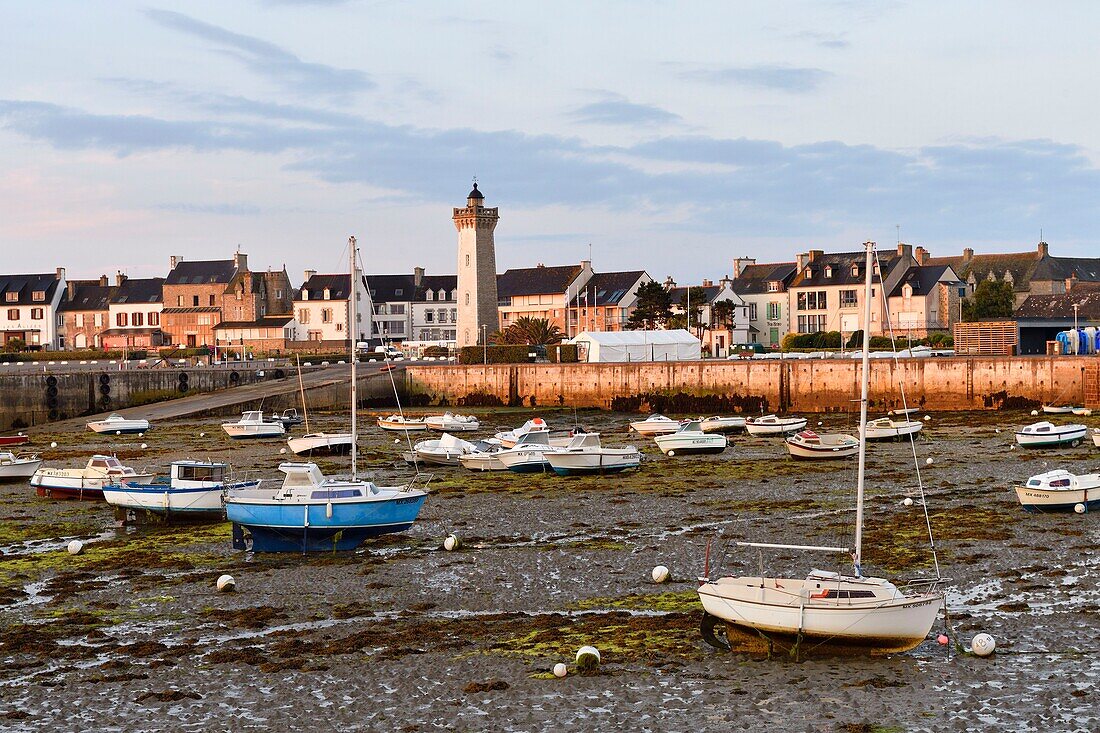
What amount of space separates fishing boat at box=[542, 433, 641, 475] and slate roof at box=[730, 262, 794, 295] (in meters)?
75.3

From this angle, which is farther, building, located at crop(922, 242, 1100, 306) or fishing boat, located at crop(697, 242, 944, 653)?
building, located at crop(922, 242, 1100, 306)

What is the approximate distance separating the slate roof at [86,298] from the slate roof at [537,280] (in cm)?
4168

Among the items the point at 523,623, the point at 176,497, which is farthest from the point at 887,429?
the point at 523,623

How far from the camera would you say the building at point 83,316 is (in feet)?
425

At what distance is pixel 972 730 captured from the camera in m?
16.0

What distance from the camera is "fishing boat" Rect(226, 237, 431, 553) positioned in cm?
2769

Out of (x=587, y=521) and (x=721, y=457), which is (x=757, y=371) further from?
(x=587, y=521)

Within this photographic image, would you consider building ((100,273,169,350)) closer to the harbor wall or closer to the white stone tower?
the white stone tower

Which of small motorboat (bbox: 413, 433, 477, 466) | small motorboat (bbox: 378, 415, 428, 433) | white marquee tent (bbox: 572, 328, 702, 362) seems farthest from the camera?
white marquee tent (bbox: 572, 328, 702, 362)

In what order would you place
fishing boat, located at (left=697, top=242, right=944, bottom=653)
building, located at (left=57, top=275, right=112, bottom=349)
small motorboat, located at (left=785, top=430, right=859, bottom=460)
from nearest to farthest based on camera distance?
fishing boat, located at (left=697, top=242, right=944, bottom=653) → small motorboat, located at (left=785, top=430, right=859, bottom=460) → building, located at (left=57, top=275, right=112, bottom=349)

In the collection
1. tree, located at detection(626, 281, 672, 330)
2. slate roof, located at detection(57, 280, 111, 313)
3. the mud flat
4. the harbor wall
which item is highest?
slate roof, located at detection(57, 280, 111, 313)

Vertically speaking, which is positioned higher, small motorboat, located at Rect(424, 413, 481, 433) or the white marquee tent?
the white marquee tent

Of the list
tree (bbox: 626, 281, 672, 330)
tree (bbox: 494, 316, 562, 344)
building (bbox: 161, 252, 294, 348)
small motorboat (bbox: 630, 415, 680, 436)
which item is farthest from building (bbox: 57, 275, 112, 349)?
small motorboat (bbox: 630, 415, 680, 436)

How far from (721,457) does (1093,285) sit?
75410mm
